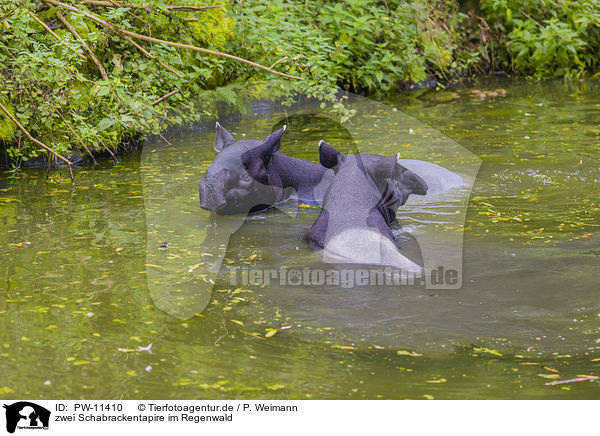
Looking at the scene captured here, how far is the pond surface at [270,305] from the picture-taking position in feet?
11.0

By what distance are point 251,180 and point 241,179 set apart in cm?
10

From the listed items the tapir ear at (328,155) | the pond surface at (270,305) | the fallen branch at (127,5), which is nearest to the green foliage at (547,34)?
the pond surface at (270,305)

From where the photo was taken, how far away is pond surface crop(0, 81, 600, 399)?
3367 millimetres

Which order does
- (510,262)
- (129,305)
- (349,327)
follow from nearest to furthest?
(349,327) < (129,305) < (510,262)

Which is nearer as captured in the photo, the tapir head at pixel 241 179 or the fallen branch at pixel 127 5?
the tapir head at pixel 241 179

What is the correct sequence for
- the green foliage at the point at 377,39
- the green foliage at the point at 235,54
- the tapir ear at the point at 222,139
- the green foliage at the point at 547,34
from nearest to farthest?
the tapir ear at the point at 222,139 → the green foliage at the point at 235,54 → the green foliage at the point at 377,39 → the green foliage at the point at 547,34

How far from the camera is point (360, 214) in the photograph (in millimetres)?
5418

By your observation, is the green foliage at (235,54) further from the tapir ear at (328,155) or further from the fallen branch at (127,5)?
the tapir ear at (328,155)

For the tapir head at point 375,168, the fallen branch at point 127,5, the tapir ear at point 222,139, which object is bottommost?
the tapir ear at point 222,139

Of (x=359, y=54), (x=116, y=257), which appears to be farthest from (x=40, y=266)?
(x=359, y=54)

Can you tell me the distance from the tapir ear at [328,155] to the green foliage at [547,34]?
11623mm

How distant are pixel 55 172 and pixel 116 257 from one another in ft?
10.9

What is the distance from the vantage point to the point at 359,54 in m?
13.6

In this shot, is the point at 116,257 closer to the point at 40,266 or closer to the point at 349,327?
the point at 40,266
